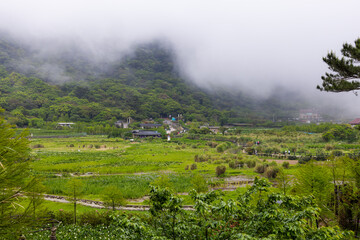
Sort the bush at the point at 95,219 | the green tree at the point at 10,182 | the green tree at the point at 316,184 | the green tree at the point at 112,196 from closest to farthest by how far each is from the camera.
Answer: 1. the green tree at the point at 10,182
2. the green tree at the point at 316,184
3. the bush at the point at 95,219
4. the green tree at the point at 112,196

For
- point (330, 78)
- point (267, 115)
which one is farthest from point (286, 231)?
point (267, 115)

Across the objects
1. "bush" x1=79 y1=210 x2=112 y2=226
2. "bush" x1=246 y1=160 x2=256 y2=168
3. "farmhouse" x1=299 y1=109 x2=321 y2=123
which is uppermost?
"farmhouse" x1=299 y1=109 x2=321 y2=123

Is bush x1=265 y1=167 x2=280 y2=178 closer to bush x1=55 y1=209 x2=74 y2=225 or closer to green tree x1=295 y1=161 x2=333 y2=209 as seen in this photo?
green tree x1=295 y1=161 x2=333 y2=209

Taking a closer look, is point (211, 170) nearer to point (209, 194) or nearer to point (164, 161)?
point (164, 161)

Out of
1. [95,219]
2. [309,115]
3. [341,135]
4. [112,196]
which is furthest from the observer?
[309,115]

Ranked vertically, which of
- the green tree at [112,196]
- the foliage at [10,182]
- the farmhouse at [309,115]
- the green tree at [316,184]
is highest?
the farmhouse at [309,115]

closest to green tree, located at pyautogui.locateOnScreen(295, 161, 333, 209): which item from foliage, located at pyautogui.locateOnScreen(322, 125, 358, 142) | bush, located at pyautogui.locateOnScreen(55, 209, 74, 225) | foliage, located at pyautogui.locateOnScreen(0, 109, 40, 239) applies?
foliage, located at pyautogui.locateOnScreen(0, 109, 40, 239)

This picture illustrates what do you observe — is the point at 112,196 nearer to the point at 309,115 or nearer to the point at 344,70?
the point at 344,70

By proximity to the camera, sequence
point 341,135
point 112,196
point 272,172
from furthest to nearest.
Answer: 1. point 341,135
2. point 272,172
3. point 112,196

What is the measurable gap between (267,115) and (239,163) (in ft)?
483

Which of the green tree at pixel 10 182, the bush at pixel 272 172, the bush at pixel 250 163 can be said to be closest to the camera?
the green tree at pixel 10 182

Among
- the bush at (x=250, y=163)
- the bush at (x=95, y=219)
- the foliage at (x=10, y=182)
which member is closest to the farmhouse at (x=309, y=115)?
the bush at (x=250, y=163)

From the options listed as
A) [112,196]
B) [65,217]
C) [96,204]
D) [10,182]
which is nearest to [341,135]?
[96,204]

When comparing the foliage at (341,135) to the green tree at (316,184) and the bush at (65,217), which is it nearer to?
the green tree at (316,184)
